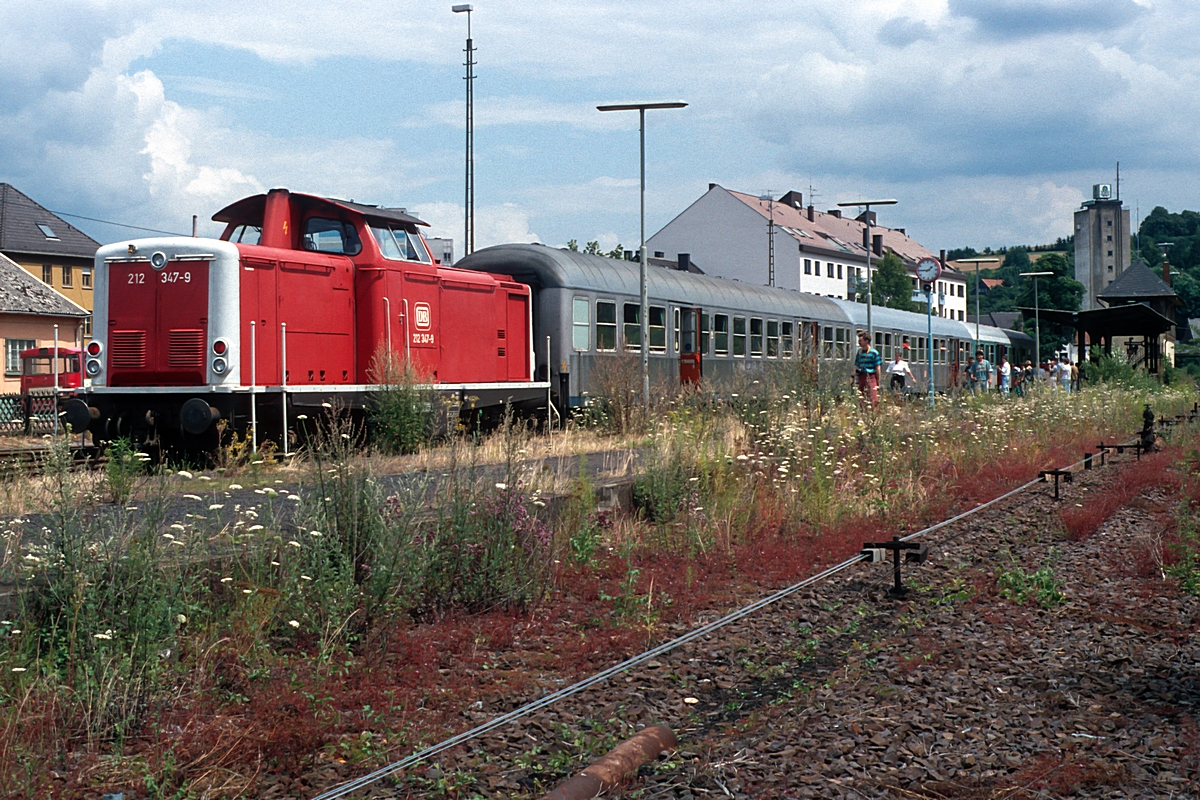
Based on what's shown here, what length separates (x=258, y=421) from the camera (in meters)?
13.2

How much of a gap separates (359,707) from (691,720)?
1548 millimetres

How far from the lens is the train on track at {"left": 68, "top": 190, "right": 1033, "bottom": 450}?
1309cm

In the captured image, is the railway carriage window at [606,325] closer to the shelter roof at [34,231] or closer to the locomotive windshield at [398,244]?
the locomotive windshield at [398,244]

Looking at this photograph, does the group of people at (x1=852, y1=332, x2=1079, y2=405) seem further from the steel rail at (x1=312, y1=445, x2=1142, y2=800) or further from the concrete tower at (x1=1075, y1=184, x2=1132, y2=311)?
the concrete tower at (x1=1075, y1=184, x2=1132, y2=311)

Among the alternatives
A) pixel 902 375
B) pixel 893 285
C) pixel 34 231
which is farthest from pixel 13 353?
pixel 893 285

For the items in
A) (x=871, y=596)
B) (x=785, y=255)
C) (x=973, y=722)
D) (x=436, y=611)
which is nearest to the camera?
(x=973, y=722)

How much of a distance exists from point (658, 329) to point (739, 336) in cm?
351

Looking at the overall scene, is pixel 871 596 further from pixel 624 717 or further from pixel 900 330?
pixel 900 330

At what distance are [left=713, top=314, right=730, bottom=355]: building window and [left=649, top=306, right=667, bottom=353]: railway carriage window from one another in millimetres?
2146

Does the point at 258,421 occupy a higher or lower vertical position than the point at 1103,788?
higher

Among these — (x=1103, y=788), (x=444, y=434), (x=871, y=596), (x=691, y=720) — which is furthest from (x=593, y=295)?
(x=1103, y=788)

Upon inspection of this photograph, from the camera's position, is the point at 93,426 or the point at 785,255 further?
the point at 785,255

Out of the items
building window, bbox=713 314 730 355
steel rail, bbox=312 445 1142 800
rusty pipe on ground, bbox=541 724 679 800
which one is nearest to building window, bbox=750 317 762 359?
building window, bbox=713 314 730 355

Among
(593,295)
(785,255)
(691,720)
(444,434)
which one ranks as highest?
(785,255)
